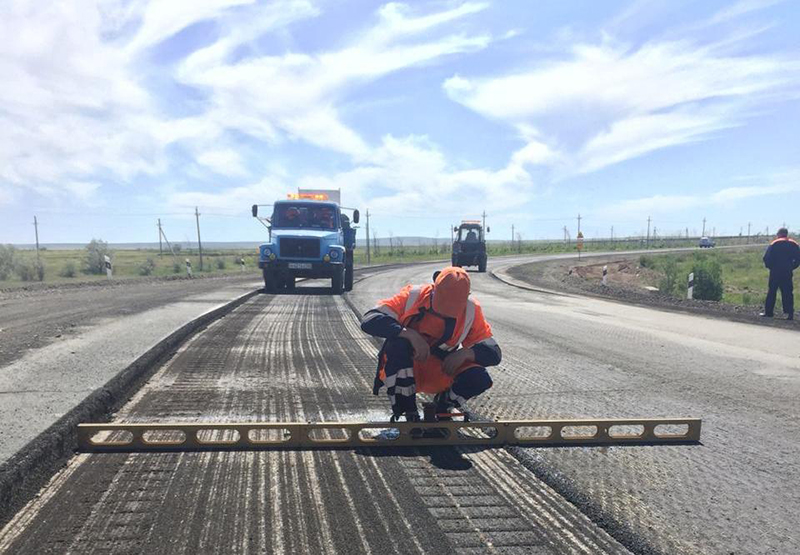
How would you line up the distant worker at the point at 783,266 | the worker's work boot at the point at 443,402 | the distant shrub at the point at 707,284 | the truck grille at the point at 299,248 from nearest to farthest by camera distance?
the worker's work boot at the point at 443,402 → the distant worker at the point at 783,266 → the truck grille at the point at 299,248 → the distant shrub at the point at 707,284

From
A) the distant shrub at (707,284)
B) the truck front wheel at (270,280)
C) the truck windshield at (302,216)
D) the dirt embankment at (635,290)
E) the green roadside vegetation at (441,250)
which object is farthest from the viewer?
the green roadside vegetation at (441,250)

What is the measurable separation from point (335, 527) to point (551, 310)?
10.8 metres

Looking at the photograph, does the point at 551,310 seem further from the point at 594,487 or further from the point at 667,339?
the point at 594,487

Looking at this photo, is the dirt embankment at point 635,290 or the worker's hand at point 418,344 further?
the dirt embankment at point 635,290

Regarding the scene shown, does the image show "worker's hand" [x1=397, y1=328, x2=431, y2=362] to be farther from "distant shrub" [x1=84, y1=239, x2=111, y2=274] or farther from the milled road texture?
"distant shrub" [x1=84, y1=239, x2=111, y2=274]

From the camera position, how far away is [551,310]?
1285cm

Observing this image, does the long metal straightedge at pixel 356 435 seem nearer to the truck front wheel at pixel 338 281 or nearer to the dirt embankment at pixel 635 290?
the dirt embankment at pixel 635 290

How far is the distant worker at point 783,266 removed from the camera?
39.1ft

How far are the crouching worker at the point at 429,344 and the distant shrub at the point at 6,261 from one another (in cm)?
2911

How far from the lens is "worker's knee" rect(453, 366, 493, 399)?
13.2 ft

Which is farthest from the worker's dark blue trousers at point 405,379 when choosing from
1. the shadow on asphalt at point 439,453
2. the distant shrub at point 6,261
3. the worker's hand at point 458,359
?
the distant shrub at point 6,261

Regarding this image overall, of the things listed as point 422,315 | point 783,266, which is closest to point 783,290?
point 783,266

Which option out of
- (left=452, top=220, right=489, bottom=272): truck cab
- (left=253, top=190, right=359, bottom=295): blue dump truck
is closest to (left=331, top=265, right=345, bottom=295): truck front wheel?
(left=253, top=190, right=359, bottom=295): blue dump truck

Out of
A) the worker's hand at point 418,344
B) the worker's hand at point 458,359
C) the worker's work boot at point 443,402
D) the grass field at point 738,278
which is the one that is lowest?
the grass field at point 738,278
